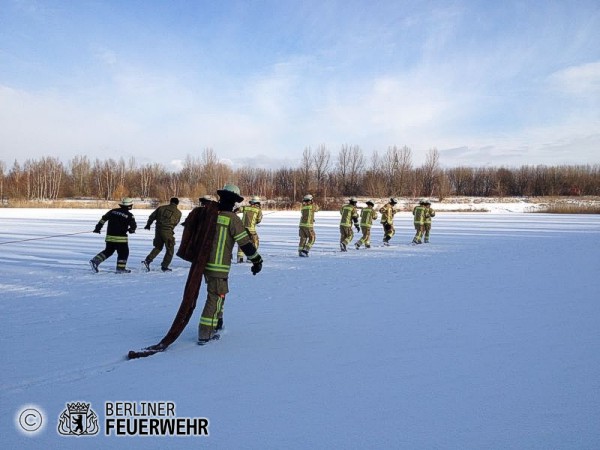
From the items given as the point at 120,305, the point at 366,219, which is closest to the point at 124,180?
the point at 366,219

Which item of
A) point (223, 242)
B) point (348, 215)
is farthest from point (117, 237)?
point (348, 215)

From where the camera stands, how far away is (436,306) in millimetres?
6688

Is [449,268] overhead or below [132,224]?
below

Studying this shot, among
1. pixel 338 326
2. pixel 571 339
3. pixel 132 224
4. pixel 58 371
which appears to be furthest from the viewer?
pixel 132 224

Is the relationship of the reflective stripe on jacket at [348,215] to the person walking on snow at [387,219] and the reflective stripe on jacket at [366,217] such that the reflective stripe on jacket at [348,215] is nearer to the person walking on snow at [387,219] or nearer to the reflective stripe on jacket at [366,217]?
the reflective stripe on jacket at [366,217]

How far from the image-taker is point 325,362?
4.30m

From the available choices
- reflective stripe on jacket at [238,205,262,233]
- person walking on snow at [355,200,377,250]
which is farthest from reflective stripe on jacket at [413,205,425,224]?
reflective stripe on jacket at [238,205,262,233]

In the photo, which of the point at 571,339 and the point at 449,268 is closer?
the point at 571,339

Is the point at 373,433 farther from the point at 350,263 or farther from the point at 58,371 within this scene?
the point at 350,263

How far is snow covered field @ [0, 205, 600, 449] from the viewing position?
304cm

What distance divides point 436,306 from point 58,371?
5.15 meters

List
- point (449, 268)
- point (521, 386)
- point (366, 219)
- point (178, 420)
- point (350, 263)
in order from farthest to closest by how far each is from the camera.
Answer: point (366, 219) → point (350, 263) → point (449, 268) → point (521, 386) → point (178, 420)

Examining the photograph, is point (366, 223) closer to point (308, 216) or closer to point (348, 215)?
point (348, 215)

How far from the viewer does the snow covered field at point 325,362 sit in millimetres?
3035
